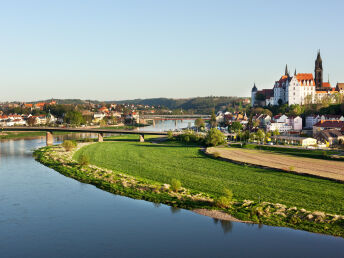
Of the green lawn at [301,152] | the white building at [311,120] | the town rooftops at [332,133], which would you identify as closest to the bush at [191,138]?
the green lawn at [301,152]

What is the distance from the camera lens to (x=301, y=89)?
88.4 m

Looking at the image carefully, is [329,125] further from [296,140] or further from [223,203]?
[223,203]

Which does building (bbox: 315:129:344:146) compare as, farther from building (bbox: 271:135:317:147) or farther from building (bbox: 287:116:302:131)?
building (bbox: 287:116:302:131)

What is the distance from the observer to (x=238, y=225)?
919 inches

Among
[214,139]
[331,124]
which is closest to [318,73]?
[331,124]

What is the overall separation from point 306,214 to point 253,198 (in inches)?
187

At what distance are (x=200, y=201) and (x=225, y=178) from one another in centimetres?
838

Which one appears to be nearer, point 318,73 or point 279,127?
point 279,127

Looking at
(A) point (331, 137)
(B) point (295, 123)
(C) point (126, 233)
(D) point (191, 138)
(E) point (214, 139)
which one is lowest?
(C) point (126, 233)

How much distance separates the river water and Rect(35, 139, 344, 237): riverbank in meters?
0.84

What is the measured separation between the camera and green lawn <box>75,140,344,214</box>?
90.1 ft

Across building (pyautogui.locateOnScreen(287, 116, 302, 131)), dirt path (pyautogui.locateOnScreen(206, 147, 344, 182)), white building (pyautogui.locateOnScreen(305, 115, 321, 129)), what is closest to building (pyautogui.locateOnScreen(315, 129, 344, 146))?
dirt path (pyautogui.locateOnScreen(206, 147, 344, 182))

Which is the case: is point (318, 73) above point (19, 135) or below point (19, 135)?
above

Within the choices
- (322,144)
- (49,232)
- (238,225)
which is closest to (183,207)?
(238,225)
